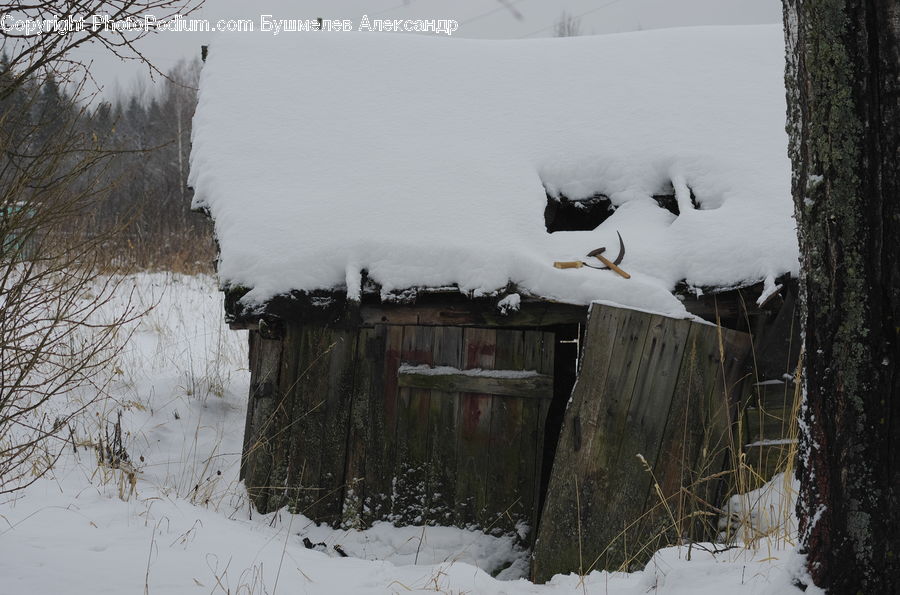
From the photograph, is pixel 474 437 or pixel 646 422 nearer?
pixel 646 422

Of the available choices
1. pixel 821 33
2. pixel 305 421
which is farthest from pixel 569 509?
pixel 821 33

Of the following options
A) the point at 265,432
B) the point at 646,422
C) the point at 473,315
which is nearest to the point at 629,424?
the point at 646,422

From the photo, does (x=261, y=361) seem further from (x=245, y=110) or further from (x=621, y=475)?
(x=621, y=475)

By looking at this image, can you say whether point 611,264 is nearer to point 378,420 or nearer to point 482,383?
point 482,383

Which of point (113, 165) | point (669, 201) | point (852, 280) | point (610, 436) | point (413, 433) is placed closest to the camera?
point (852, 280)

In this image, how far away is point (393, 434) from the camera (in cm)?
434

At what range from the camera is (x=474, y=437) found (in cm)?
431

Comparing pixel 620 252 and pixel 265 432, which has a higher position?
pixel 620 252

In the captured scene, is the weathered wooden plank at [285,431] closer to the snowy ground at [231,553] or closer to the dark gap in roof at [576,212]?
the snowy ground at [231,553]

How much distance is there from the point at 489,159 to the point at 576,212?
0.74m

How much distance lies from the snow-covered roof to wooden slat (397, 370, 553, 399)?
22.9 inches

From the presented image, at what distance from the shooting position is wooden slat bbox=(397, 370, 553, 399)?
424 cm

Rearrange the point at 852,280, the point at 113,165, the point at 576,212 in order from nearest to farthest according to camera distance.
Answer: the point at 852,280, the point at 576,212, the point at 113,165

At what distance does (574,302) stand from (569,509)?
111 centimetres
